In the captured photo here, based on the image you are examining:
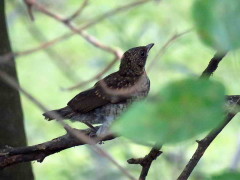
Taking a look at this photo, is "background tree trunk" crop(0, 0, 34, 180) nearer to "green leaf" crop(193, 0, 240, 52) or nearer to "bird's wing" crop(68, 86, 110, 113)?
"bird's wing" crop(68, 86, 110, 113)

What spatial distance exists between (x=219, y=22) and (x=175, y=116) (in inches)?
4.0

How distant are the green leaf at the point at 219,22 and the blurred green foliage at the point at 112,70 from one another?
11.0 ft

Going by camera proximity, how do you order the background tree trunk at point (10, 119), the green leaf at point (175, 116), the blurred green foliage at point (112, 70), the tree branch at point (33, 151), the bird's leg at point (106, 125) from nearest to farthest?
the green leaf at point (175, 116) → the tree branch at point (33, 151) → the background tree trunk at point (10, 119) → the bird's leg at point (106, 125) → the blurred green foliage at point (112, 70)

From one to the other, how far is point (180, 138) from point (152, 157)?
5.24 feet

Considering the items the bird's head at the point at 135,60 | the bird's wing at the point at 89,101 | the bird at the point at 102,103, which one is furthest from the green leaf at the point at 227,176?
the bird's head at the point at 135,60

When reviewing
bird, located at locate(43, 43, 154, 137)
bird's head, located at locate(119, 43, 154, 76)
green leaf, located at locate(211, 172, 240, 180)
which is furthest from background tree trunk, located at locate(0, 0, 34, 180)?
green leaf, located at locate(211, 172, 240, 180)

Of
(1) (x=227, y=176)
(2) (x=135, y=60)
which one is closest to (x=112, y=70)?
(2) (x=135, y=60)

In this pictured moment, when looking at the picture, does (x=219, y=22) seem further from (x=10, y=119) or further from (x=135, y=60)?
(x=135, y=60)

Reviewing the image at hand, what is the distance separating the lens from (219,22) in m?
0.60

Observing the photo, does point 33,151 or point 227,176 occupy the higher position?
point 227,176

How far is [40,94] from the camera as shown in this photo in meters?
5.96

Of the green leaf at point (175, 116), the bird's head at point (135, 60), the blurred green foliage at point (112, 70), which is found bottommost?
the blurred green foliage at point (112, 70)

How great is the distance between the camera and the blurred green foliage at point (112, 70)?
451 centimetres

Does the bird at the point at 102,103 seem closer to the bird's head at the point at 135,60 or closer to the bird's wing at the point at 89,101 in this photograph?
the bird's wing at the point at 89,101
